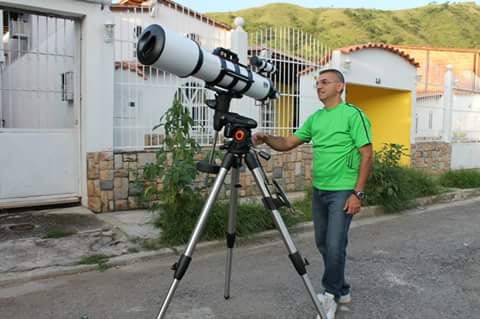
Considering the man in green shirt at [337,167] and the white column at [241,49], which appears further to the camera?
the white column at [241,49]

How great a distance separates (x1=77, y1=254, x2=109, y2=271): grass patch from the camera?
14.8 feet

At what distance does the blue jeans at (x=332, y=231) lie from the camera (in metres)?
3.37

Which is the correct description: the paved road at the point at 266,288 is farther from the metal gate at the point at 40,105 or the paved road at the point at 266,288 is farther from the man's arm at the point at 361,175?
the metal gate at the point at 40,105

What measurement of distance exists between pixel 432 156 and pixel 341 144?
9.91 m

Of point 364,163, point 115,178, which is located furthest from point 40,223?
point 364,163

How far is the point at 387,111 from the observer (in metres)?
12.1

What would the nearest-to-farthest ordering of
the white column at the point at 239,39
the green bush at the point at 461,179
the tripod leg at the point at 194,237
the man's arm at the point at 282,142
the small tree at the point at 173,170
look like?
the tripod leg at the point at 194,237 < the man's arm at the point at 282,142 < the small tree at the point at 173,170 < the white column at the point at 239,39 < the green bush at the point at 461,179

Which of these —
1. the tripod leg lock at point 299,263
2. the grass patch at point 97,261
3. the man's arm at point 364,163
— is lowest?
the grass patch at point 97,261

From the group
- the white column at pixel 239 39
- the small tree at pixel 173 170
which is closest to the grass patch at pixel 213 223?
the small tree at pixel 173 170

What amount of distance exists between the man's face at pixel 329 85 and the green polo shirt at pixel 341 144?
0.34 feet

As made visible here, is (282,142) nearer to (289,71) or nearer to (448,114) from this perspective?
(289,71)

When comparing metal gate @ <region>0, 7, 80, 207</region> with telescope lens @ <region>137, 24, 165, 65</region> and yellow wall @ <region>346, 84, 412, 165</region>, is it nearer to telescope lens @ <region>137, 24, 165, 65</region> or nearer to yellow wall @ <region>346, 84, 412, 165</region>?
telescope lens @ <region>137, 24, 165, 65</region>

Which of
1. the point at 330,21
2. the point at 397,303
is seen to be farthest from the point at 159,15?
the point at 330,21

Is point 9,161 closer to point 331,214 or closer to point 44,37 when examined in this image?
point 44,37
